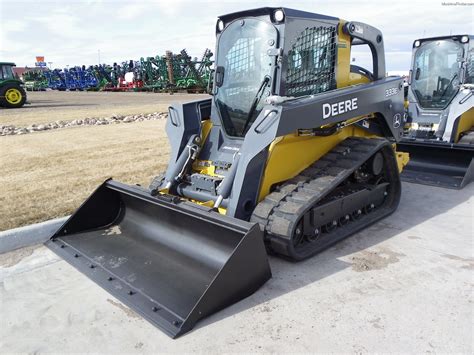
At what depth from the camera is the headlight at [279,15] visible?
396 centimetres

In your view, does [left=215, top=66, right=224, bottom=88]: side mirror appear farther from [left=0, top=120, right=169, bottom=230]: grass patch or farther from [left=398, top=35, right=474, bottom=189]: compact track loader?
[left=398, top=35, right=474, bottom=189]: compact track loader

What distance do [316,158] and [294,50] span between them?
1072 mm

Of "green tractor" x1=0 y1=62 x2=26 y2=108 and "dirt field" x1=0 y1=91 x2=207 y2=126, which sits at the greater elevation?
"green tractor" x1=0 y1=62 x2=26 y2=108

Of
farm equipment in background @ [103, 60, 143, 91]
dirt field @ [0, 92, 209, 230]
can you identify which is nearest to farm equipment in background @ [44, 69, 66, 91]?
farm equipment in background @ [103, 60, 143, 91]

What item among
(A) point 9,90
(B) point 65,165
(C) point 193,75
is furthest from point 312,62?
(C) point 193,75

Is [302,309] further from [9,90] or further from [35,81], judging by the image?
[35,81]

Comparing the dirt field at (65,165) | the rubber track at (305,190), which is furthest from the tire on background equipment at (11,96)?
the rubber track at (305,190)

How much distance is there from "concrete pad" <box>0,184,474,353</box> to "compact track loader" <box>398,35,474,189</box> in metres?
2.60

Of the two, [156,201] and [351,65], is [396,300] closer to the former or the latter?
[156,201]

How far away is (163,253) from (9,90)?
19.9m

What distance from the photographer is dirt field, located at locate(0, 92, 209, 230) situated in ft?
16.3

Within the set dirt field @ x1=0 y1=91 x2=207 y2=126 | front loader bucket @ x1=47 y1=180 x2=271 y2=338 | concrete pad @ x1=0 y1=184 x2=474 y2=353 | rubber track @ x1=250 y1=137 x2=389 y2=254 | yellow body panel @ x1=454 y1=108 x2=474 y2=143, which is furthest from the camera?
dirt field @ x1=0 y1=91 x2=207 y2=126

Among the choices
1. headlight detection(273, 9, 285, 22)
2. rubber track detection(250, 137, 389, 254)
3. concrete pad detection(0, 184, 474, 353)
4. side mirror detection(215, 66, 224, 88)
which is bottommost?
concrete pad detection(0, 184, 474, 353)

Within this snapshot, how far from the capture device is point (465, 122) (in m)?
7.77
